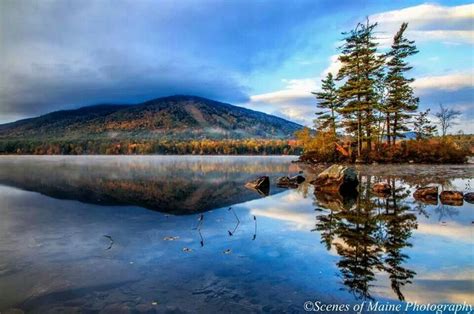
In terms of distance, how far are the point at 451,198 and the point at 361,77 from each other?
1168 inches

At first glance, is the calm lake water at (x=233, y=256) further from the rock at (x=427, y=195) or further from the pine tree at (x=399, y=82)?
the pine tree at (x=399, y=82)

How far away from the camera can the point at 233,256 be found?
9.73 m

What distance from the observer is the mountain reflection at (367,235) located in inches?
313

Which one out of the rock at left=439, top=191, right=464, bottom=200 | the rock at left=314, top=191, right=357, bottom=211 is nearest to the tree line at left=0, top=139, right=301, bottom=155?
the rock at left=314, top=191, right=357, bottom=211

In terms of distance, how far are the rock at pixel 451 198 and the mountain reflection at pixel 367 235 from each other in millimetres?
1806

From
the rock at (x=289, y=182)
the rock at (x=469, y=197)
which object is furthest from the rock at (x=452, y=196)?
the rock at (x=289, y=182)

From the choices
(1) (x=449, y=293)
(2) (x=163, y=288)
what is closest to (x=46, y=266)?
(2) (x=163, y=288)

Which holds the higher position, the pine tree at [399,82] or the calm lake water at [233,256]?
the pine tree at [399,82]

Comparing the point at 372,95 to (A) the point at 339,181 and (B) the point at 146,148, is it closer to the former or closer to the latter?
(A) the point at 339,181

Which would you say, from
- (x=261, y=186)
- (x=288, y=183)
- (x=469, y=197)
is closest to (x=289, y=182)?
(x=288, y=183)

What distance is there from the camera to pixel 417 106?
44.5m

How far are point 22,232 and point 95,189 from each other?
13597mm

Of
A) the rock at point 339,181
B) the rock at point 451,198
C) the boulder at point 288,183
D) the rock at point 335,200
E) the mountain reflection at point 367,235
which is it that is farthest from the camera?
the boulder at point 288,183

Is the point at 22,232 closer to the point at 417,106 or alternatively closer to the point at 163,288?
the point at 163,288
